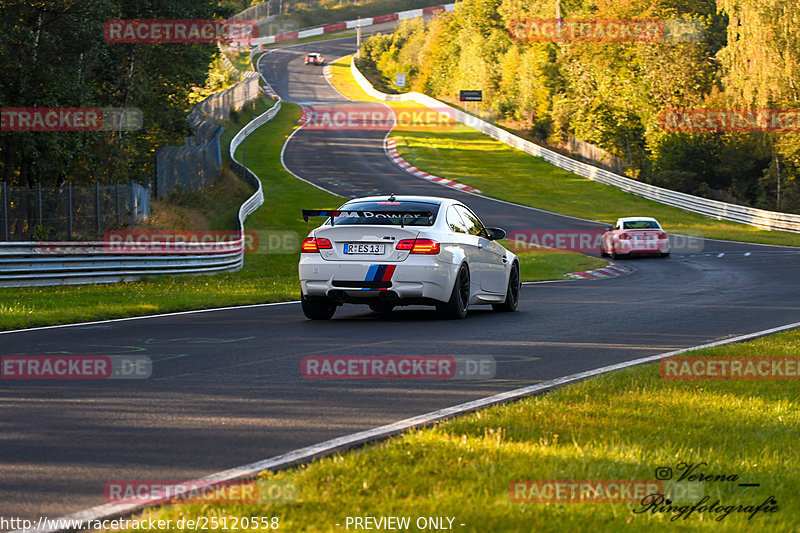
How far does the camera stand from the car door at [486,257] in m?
14.3

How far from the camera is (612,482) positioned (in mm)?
4914

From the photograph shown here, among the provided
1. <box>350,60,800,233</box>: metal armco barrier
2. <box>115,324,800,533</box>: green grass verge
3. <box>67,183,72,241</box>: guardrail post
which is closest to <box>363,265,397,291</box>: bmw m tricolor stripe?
<box>115,324,800,533</box>: green grass verge

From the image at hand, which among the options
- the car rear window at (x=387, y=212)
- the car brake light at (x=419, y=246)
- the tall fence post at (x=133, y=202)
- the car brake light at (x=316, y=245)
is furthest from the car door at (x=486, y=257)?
the tall fence post at (x=133, y=202)

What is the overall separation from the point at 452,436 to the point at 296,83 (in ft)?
325

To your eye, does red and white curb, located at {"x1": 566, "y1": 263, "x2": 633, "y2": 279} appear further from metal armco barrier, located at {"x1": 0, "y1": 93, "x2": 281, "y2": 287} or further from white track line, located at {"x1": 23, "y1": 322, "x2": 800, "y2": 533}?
white track line, located at {"x1": 23, "y1": 322, "x2": 800, "y2": 533}

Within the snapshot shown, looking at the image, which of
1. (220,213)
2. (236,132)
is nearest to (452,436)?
(220,213)

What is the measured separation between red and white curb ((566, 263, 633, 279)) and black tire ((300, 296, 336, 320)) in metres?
13.4

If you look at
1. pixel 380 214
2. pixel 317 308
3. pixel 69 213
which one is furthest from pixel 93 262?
pixel 380 214

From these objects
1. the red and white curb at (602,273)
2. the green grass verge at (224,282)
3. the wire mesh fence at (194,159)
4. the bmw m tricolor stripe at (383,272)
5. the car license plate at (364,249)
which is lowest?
the red and white curb at (602,273)

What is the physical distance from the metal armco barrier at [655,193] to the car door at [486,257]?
1373 inches

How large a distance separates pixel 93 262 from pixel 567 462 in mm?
18002

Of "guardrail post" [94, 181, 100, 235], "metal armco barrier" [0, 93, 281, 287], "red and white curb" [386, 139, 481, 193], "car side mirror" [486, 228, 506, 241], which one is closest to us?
"car side mirror" [486, 228, 506, 241]

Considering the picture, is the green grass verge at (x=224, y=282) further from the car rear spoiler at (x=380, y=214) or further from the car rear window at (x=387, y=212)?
the car rear window at (x=387, y=212)

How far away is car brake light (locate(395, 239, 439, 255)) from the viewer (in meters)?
12.7
